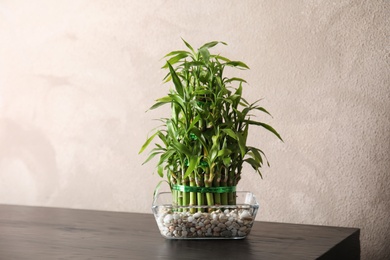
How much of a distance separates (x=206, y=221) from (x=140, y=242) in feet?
0.44

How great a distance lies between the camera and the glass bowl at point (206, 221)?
4.34 ft

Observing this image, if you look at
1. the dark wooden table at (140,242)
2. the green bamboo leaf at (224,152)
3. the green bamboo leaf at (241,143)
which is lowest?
the dark wooden table at (140,242)

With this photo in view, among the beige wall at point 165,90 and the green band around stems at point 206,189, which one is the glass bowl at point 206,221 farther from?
the beige wall at point 165,90

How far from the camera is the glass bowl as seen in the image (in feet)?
4.34

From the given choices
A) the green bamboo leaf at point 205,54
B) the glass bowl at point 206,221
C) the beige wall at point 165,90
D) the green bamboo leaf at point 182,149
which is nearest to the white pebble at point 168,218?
the glass bowl at point 206,221

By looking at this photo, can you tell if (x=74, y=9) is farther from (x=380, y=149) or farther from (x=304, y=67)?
(x=380, y=149)

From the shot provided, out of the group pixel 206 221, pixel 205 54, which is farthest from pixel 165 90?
pixel 206 221

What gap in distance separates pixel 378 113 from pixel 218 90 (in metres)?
0.42

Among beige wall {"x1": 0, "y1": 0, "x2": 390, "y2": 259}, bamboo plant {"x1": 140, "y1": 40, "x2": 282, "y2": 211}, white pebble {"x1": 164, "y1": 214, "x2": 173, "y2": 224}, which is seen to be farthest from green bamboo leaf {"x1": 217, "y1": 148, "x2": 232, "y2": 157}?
beige wall {"x1": 0, "y1": 0, "x2": 390, "y2": 259}

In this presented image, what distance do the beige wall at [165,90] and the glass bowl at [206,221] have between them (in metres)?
0.36

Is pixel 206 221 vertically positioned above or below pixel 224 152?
below

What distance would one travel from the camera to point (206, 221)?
4.33ft

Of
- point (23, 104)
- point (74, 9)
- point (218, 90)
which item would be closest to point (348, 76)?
point (218, 90)

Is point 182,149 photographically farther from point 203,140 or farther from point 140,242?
point 140,242
